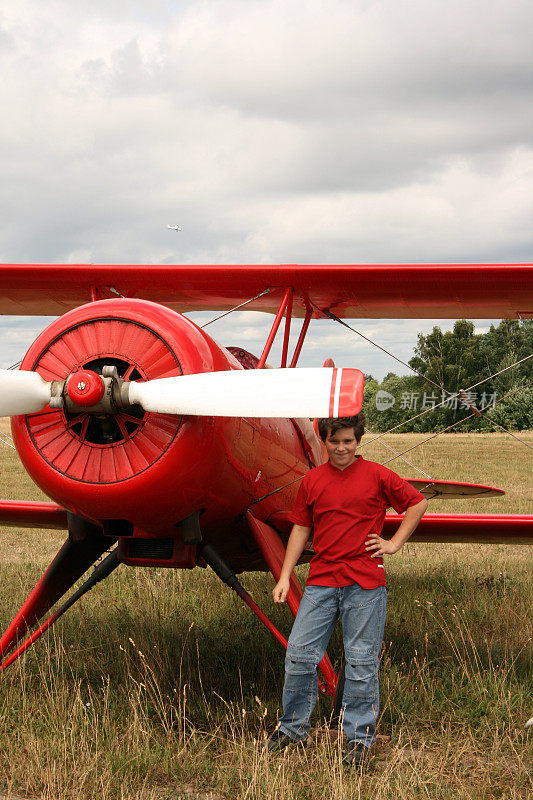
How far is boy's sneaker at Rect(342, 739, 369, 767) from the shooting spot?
348cm

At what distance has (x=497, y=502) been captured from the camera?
1406 cm

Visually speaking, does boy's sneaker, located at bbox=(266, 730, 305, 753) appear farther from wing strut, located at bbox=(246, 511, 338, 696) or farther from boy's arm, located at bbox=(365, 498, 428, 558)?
boy's arm, located at bbox=(365, 498, 428, 558)

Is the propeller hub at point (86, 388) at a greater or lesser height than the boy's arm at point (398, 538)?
greater

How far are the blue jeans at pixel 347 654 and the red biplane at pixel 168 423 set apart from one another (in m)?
0.47

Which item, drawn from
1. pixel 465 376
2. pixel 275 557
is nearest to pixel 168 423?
pixel 275 557

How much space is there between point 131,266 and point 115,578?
13.1 feet

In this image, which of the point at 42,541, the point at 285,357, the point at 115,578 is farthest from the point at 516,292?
the point at 42,541

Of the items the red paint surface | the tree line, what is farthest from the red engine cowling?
the tree line

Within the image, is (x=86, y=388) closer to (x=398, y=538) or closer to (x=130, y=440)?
(x=130, y=440)

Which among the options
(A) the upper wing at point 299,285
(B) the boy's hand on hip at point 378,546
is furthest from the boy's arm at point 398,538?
(A) the upper wing at point 299,285

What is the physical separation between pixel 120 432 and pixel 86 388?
0.36m

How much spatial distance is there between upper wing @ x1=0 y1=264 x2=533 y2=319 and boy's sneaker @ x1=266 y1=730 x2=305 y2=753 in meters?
2.89

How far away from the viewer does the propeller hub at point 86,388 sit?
3.25 metres

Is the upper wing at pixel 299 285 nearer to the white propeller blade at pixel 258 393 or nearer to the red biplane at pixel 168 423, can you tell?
the red biplane at pixel 168 423
